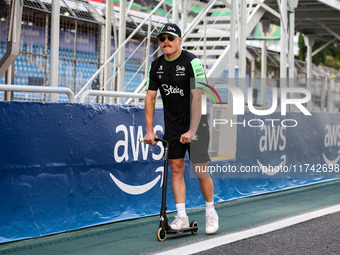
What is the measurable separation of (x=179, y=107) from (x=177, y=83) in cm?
25

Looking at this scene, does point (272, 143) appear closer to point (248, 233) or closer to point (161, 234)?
point (248, 233)

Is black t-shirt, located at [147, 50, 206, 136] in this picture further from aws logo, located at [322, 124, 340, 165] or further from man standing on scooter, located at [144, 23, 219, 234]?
aws logo, located at [322, 124, 340, 165]

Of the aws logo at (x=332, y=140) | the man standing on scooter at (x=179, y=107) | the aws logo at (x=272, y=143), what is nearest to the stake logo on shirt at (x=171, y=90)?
the man standing on scooter at (x=179, y=107)

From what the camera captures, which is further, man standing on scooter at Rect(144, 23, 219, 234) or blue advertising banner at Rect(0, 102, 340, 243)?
man standing on scooter at Rect(144, 23, 219, 234)

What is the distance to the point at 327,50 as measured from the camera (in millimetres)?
41406

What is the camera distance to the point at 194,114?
247 inches

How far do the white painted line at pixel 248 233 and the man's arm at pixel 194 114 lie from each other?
3.23 ft

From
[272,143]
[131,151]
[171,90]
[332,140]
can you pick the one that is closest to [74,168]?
[131,151]

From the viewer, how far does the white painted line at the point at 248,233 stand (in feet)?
18.9

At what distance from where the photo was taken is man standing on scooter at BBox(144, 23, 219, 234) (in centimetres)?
627

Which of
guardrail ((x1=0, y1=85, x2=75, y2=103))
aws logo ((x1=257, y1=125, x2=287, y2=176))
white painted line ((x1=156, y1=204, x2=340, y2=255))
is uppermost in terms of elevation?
guardrail ((x1=0, y1=85, x2=75, y2=103))

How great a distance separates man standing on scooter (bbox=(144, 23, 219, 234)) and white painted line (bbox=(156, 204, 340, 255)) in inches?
10.9

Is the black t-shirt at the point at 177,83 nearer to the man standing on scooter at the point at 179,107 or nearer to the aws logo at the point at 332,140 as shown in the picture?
the man standing on scooter at the point at 179,107

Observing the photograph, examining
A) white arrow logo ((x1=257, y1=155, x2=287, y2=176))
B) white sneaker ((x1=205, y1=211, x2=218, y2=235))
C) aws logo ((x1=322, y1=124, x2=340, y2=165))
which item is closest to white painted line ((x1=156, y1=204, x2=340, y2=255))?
white sneaker ((x1=205, y1=211, x2=218, y2=235))
